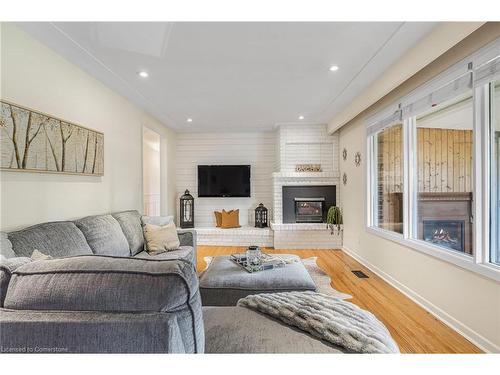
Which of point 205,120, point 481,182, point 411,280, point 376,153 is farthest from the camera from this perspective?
point 205,120

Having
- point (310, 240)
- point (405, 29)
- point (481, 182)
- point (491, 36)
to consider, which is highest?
point (405, 29)

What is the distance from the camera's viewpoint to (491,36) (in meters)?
1.84

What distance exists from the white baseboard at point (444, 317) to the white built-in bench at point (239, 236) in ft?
7.45

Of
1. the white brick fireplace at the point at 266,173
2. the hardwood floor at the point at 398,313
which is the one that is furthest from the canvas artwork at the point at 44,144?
the white brick fireplace at the point at 266,173

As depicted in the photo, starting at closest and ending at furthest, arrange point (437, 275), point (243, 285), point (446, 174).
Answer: point (243, 285), point (437, 275), point (446, 174)

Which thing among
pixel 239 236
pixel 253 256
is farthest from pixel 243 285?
pixel 239 236

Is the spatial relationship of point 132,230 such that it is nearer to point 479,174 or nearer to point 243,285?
point 243,285

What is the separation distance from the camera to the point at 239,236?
550 cm

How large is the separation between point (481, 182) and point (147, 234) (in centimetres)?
327

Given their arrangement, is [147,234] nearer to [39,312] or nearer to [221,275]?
[221,275]

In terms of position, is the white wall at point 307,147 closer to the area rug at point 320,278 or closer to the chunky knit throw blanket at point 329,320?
the area rug at point 320,278

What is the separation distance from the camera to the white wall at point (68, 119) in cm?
200

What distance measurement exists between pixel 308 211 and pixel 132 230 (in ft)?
11.4

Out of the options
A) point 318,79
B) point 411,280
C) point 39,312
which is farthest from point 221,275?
point 318,79
